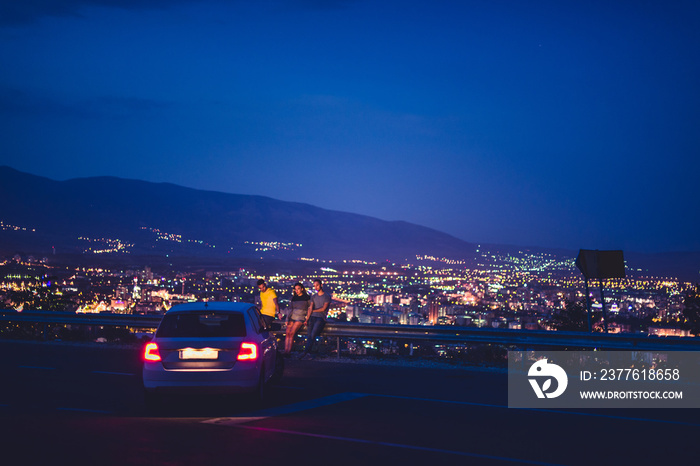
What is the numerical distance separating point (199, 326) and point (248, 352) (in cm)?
86

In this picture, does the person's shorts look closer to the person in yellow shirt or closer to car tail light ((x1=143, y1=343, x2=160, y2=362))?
the person in yellow shirt

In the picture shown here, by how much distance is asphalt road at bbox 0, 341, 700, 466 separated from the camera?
25.3 ft

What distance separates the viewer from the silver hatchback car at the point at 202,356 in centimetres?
1027

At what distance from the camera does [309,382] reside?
1389 centimetres

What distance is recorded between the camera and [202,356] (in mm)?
10352

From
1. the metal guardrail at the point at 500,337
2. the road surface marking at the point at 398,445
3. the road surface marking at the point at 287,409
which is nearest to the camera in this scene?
the road surface marking at the point at 398,445

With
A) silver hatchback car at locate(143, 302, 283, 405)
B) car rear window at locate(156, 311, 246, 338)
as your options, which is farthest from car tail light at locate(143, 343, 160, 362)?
car rear window at locate(156, 311, 246, 338)

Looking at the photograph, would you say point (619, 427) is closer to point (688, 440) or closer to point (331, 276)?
point (688, 440)

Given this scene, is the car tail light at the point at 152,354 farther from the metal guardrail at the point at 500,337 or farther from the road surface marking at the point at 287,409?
the metal guardrail at the point at 500,337

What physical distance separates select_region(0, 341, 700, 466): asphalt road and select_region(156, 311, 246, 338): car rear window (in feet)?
3.58

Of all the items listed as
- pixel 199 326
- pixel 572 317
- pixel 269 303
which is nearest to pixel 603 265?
pixel 269 303

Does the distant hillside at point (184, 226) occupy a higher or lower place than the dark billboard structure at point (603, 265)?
higher

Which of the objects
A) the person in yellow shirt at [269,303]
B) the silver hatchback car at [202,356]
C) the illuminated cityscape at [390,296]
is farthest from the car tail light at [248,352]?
the illuminated cityscape at [390,296]

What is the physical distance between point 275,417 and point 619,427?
448 centimetres
